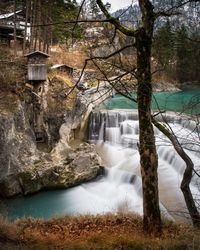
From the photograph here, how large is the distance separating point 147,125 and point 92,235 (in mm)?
2476

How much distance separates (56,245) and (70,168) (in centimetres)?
937

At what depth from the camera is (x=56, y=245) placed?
21.2ft

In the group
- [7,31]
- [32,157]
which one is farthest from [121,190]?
[7,31]

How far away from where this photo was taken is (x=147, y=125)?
667cm

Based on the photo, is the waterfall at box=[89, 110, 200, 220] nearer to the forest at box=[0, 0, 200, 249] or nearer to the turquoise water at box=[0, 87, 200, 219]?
the forest at box=[0, 0, 200, 249]

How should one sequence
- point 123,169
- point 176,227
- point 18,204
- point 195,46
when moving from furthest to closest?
point 123,169
point 18,204
point 176,227
point 195,46

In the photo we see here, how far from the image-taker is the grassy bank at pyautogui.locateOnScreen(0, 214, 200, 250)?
20.5ft

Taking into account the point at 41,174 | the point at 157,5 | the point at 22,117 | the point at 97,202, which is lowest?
the point at 97,202

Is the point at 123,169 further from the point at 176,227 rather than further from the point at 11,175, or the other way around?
the point at 176,227

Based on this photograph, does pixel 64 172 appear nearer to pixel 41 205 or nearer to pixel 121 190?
pixel 41 205

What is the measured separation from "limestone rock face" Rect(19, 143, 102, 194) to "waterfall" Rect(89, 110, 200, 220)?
0.99 meters

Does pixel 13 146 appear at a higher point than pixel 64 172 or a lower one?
higher

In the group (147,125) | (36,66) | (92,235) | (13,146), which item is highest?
(36,66)

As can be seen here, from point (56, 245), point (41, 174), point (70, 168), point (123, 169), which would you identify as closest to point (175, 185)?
point (123, 169)
